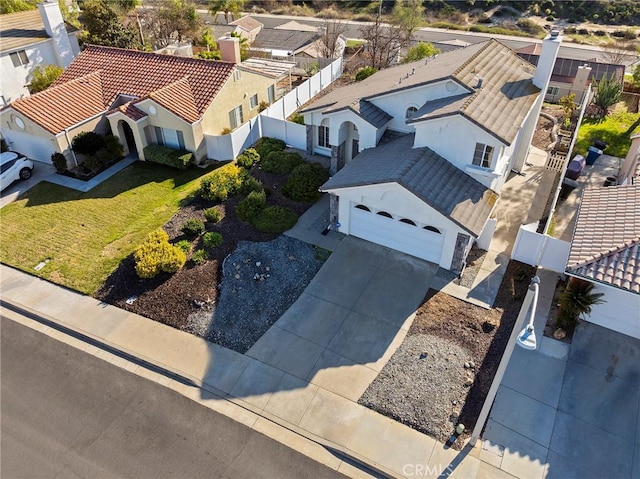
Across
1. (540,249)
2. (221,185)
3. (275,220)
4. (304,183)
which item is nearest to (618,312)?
(540,249)

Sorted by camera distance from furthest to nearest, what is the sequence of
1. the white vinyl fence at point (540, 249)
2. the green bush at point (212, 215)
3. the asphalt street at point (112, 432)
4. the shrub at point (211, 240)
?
the green bush at point (212, 215) < the shrub at point (211, 240) < the white vinyl fence at point (540, 249) < the asphalt street at point (112, 432)

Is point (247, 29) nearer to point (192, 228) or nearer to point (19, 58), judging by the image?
point (19, 58)

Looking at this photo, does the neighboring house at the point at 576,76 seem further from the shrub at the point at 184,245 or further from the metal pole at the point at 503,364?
the shrub at the point at 184,245

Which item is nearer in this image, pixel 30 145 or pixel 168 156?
pixel 168 156

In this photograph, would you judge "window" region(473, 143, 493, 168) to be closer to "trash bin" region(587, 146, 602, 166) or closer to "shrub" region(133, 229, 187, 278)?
"trash bin" region(587, 146, 602, 166)

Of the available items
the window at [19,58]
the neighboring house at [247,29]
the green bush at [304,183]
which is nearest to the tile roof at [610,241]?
the green bush at [304,183]

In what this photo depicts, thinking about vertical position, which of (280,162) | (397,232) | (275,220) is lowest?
(275,220)

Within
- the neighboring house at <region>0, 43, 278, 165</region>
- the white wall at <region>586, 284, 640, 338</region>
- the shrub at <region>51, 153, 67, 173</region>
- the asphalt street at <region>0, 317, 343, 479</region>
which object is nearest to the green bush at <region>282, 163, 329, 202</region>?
the neighboring house at <region>0, 43, 278, 165</region>
